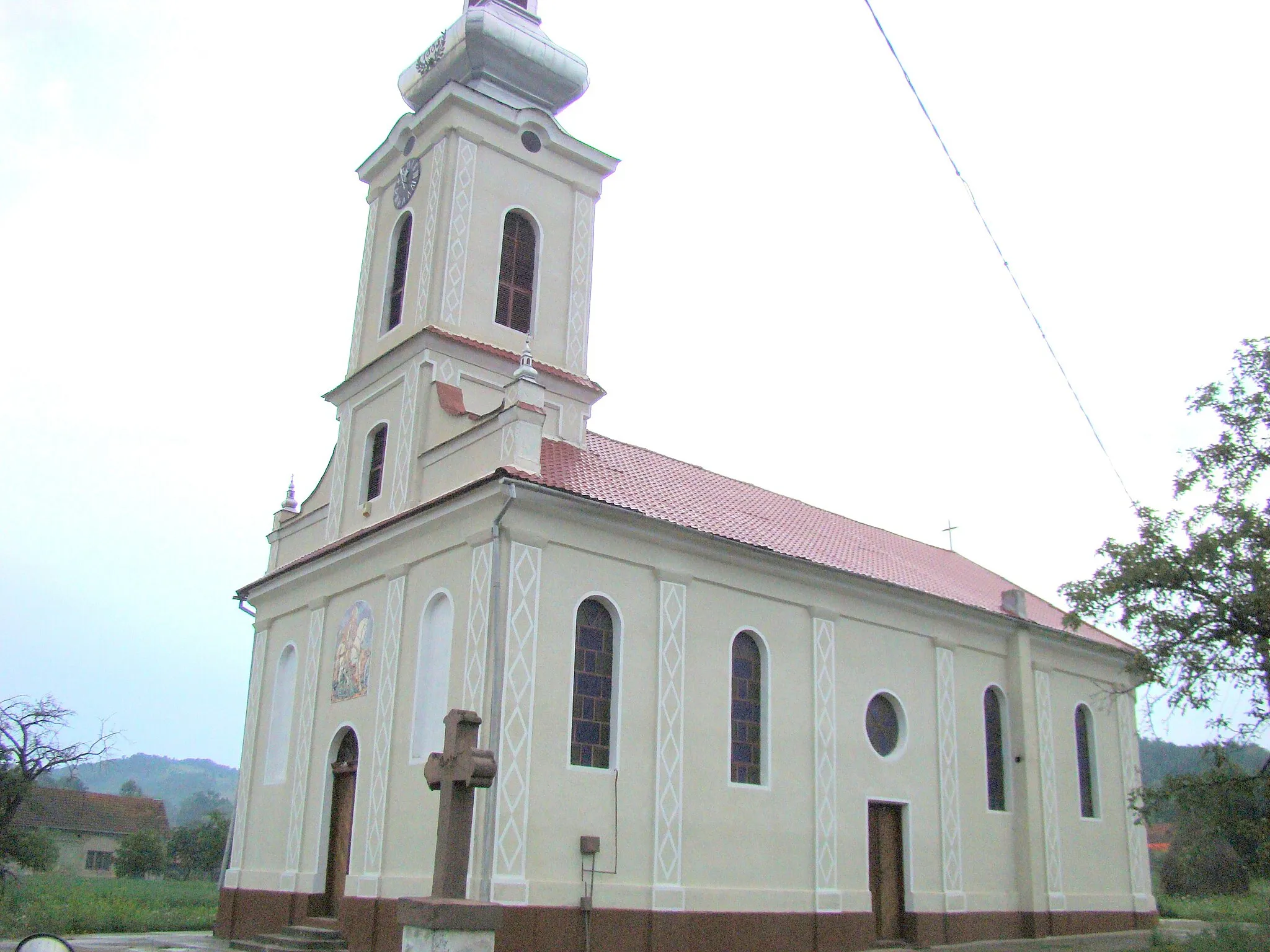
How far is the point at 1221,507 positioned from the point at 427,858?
38.3 feet

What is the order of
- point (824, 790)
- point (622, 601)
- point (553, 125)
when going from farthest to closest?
point (553, 125), point (824, 790), point (622, 601)

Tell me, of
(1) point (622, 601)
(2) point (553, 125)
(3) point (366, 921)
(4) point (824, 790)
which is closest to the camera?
(3) point (366, 921)

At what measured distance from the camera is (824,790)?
63.7 feet

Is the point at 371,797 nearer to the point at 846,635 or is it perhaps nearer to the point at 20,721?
the point at 846,635

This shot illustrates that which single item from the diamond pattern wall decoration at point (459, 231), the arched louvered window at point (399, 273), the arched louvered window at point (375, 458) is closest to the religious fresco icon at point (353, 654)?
the arched louvered window at point (375, 458)

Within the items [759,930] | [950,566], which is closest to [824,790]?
[759,930]

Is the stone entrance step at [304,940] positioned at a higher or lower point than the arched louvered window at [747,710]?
lower

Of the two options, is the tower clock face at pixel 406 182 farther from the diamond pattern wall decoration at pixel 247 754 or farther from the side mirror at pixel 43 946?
the side mirror at pixel 43 946

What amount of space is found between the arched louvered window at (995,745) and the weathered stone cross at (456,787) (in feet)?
49.1

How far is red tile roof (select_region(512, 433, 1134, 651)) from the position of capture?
18406mm

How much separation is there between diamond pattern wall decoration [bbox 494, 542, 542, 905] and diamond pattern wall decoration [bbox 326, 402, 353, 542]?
19.3ft

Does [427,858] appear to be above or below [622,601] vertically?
below

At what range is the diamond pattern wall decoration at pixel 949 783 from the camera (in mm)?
21234

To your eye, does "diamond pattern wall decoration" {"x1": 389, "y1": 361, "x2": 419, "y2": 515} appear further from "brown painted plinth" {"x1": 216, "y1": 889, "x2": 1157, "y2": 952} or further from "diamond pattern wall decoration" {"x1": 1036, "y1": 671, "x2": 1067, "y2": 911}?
"diamond pattern wall decoration" {"x1": 1036, "y1": 671, "x2": 1067, "y2": 911}
